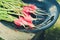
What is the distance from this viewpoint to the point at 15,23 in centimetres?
226

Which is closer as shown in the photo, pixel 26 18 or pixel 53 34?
pixel 26 18

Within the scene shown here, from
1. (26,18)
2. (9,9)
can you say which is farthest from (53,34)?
(9,9)

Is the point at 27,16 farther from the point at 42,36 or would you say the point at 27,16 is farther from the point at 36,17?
the point at 42,36

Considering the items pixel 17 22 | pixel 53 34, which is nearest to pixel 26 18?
pixel 17 22

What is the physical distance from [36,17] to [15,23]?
0.24m

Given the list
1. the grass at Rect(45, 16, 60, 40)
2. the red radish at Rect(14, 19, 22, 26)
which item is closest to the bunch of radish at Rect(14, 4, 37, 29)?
the red radish at Rect(14, 19, 22, 26)

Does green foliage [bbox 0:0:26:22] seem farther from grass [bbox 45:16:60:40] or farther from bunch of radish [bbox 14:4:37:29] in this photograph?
grass [bbox 45:16:60:40]

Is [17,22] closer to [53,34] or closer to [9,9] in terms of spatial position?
[9,9]

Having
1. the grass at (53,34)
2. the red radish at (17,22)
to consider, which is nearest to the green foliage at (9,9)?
the red radish at (17,22)

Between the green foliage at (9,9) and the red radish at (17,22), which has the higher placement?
the green foliage at (9,9)

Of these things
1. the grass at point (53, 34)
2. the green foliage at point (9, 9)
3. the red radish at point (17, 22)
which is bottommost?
the grass at point (53, 34)

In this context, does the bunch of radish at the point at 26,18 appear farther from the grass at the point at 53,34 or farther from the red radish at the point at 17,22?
the grass at the point at 53,34

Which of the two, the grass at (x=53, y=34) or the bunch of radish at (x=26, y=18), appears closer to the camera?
the bunch of radish at (x=26, y=18)

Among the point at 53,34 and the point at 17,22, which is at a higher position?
the point at 17,22
